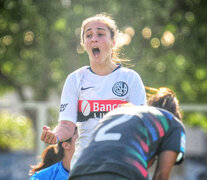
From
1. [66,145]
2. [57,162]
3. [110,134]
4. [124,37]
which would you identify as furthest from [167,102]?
[124,37]

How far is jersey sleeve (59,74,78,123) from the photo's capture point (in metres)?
3.45

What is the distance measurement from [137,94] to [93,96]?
0.36 metres

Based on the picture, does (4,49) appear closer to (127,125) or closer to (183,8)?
(183,8)

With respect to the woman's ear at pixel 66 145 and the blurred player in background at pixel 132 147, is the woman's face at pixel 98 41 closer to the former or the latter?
the woman's ear at pixel 66 145

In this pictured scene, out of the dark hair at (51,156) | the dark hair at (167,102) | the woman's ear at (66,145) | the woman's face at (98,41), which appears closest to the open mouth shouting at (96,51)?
the woman's face at (98,41)

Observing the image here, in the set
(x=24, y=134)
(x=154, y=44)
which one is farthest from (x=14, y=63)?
(x=154, y=44)

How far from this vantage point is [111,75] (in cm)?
351

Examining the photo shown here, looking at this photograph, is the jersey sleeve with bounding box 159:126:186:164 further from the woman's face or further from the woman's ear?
the woman's ear

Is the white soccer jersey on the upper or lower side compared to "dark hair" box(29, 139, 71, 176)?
upper

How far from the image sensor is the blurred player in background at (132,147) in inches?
86.4

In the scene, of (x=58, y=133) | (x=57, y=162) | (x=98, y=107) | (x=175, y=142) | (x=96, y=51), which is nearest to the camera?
(x=175, y=142)

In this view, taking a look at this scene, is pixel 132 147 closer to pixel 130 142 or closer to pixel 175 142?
pixel 130 142

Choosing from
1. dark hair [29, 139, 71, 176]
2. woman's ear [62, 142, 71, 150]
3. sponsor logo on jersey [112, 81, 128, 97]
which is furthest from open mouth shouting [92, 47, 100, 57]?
dark hair [29, 139, 71, 176]

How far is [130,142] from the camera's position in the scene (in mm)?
2248
